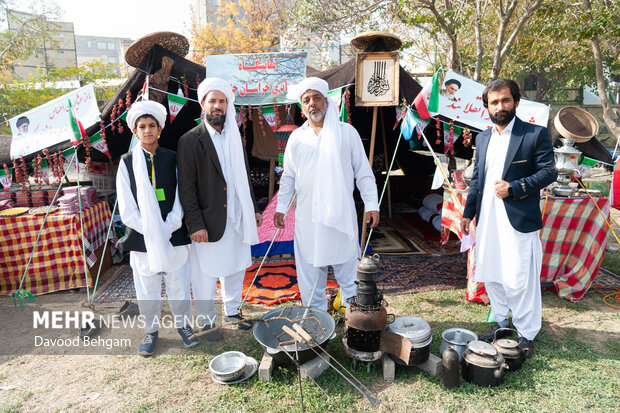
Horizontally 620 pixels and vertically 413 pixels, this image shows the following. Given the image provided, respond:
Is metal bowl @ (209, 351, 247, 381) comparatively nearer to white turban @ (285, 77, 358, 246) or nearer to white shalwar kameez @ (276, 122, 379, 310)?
white shalwar kameez @ (276, 122, 379, 310)

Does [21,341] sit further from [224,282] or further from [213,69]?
[213,69]

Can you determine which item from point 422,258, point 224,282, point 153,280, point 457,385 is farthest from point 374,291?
point 422,258

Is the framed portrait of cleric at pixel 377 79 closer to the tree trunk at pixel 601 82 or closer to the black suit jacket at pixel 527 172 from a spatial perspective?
the black suit jacket at pixel 527 172

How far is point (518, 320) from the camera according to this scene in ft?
8.77

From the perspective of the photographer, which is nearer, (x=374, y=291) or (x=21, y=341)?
(x=374, y=291)

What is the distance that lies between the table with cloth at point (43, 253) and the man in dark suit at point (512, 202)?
3698 mm

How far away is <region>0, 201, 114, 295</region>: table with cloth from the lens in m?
3.89

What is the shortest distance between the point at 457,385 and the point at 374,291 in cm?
75

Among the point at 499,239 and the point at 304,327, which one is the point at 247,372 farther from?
the point at 499,239

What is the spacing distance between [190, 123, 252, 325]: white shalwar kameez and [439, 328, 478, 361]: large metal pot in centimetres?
155

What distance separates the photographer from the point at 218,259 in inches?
115

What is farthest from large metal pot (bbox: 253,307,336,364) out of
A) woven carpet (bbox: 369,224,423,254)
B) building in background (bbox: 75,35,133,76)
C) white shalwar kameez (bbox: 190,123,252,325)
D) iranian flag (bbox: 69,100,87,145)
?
building in background (bbox: 75,35,133,76)

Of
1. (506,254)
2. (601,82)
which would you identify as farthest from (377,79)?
(601,82)

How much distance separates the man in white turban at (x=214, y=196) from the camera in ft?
9.00
